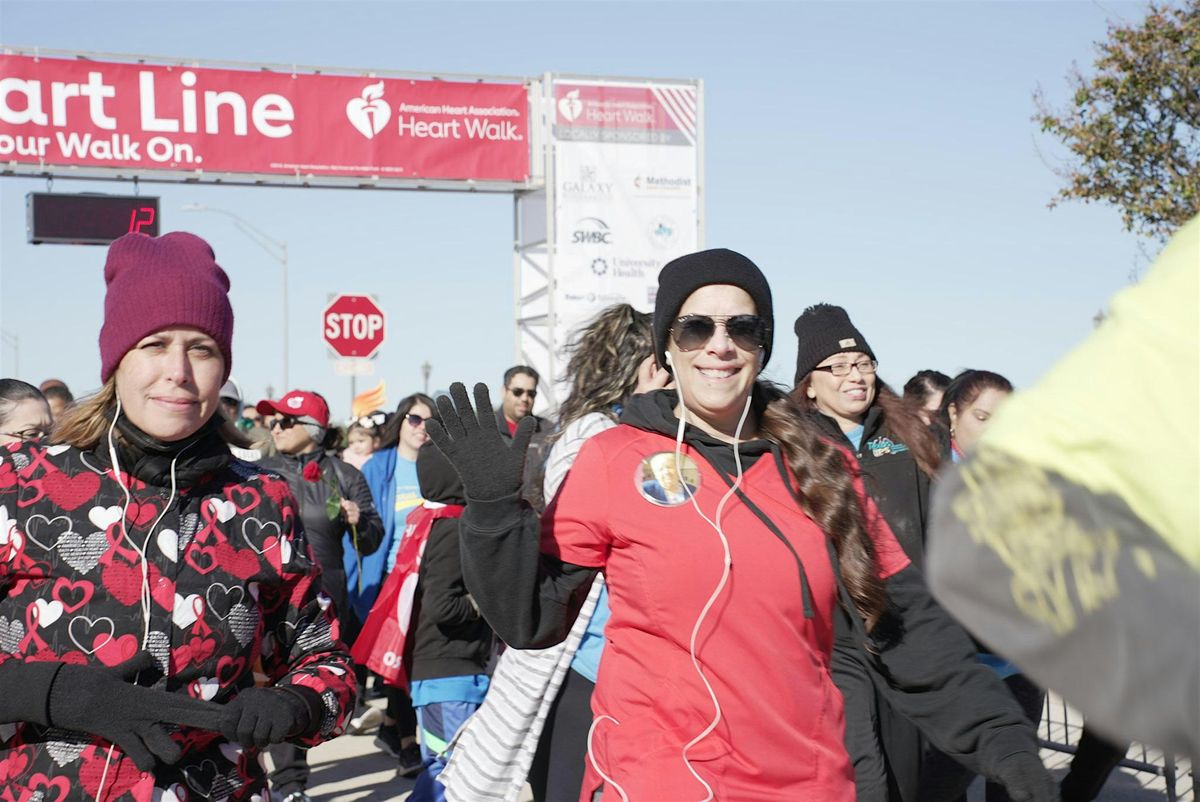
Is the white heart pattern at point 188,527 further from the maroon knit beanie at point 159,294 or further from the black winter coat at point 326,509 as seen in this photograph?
the black winter coat at point 326,509

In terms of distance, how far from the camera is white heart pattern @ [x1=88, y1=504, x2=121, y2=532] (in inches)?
114

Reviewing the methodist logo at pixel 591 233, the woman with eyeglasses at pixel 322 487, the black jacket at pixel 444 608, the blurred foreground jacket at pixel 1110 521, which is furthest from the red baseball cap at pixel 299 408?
the methodist logo at pixel 591 233

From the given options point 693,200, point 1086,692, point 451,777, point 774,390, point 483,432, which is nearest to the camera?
point 1086,692

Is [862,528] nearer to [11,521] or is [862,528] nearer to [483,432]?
[483,432]

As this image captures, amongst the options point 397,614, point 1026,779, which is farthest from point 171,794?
point 397,614

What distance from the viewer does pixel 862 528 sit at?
315cm

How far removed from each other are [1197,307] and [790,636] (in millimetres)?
1881

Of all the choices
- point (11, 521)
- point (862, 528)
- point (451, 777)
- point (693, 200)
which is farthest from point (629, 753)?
point (693, 200)

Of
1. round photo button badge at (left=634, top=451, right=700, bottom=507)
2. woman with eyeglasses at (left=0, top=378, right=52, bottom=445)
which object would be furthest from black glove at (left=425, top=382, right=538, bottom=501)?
woman with eyeglasses at (left=0, top=378, right=52, bottom=445)

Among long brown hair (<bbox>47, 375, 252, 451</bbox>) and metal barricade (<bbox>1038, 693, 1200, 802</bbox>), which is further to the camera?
metal barricade (<bbox>1038, 693, 1200, 802</bbox>)

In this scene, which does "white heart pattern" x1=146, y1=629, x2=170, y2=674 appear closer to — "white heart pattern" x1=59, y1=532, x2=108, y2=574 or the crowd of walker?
the crowd of walker

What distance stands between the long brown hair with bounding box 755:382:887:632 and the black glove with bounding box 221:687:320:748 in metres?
1.23

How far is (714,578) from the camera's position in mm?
2914

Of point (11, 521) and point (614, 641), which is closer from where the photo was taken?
point (11, 521)
